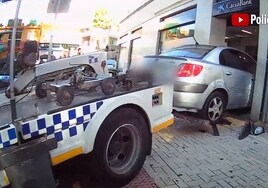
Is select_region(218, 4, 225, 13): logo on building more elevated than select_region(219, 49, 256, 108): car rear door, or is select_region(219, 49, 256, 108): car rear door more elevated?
select_region(218, 4, 225, 13): logo on building

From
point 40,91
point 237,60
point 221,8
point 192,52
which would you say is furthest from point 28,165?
point 221,8

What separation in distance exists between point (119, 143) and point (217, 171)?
1.49m

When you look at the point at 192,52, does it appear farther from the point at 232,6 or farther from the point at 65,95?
the point at 65,95

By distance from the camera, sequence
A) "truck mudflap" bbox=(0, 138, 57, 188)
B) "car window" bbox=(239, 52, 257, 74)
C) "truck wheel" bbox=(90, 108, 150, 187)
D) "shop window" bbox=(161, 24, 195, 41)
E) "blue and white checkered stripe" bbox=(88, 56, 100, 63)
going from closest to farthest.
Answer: "truck mudflap" bbox=(0, 138, 57, 188), "truck wheel" bbox=(90, 108, 150, 187), "blue and white checkered stripe" bbox=(88, 56, 100, 63), "car window" bbox=(239, 52, 257, 74), "shop window" bbox=(161, 24, 195, 41)

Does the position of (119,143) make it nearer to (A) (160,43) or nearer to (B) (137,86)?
(B) (137,86)

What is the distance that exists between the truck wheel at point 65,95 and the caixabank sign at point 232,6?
666cm

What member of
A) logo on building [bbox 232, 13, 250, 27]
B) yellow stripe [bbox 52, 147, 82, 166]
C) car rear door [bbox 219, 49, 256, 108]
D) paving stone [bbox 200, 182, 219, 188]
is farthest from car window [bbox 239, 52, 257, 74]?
yellow stripe [bbox 52, 147, 82, 166]

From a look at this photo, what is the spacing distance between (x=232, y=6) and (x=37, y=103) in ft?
24.7

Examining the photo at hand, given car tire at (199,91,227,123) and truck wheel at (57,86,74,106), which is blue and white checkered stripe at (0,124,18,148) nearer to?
truck wheel at (57,86,74,106)

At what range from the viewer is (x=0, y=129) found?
9.32ft

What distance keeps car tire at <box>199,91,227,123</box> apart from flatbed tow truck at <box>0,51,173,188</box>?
2070mm

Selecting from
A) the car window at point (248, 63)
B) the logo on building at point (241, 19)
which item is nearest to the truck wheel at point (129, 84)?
the car window at point (248, 63)

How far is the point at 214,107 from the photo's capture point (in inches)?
259

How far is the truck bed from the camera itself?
313 cm
